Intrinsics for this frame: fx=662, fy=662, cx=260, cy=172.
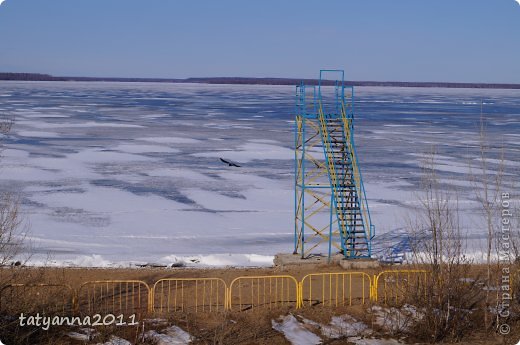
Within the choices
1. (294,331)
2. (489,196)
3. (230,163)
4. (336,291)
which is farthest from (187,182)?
(294,331)

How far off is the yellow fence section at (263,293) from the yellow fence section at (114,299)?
1.43 m

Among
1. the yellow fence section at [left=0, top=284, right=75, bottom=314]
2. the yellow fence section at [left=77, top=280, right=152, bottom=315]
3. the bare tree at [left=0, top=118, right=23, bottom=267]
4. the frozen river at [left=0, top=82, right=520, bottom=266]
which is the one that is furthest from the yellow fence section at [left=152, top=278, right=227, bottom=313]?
the bare tree at [left=0, top=118, right=23, bottom=267]

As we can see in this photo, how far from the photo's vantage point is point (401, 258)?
46.8ft

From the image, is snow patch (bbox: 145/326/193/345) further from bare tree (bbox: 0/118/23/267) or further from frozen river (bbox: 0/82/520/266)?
frozen river (bbox: 0/82/520/266)

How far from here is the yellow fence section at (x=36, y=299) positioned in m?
8.65

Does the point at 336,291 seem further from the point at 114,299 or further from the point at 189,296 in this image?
the point at 114,299

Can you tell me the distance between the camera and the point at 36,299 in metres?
9.42

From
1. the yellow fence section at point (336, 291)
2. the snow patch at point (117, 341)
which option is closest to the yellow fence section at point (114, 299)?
the snow patch at point (117, 341)

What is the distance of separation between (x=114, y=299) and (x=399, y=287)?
4.57 meters

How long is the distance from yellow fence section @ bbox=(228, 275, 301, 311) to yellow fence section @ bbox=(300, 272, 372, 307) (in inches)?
8.9

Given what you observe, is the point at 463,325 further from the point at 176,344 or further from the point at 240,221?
the point at 240,221

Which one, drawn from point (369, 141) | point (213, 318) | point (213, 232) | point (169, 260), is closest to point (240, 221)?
point (213, 232)

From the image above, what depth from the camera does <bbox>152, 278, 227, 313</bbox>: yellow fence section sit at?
1055cm

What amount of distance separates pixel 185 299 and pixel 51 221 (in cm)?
626
